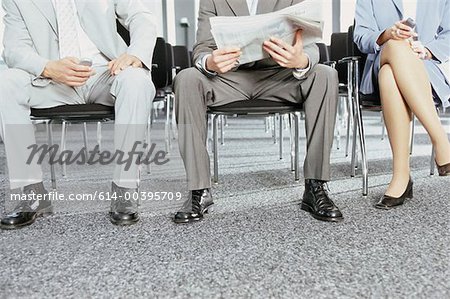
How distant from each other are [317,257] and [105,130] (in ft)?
12.7

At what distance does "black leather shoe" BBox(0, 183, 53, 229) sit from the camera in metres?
1.43

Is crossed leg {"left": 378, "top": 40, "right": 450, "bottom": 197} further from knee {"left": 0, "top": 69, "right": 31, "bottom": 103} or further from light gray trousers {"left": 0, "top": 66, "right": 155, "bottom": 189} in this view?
knee {"left": 0, "top": 69, "right": 31, "bottom": 103}

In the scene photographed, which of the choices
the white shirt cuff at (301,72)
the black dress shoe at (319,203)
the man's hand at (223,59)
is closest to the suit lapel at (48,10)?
the man's hand at (223,59)

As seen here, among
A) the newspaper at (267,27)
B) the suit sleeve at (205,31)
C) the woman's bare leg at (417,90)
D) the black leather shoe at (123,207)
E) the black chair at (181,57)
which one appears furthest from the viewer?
the black chair at (181,57)

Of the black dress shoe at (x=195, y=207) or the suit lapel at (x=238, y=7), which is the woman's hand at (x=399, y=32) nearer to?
the suit lapel at (x=238, y=7)

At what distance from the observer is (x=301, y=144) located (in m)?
3.40

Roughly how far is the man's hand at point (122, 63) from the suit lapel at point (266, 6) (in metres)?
0.53

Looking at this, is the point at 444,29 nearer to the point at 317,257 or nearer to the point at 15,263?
the point at 317,257

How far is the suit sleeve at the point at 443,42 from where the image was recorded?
66.8 inches

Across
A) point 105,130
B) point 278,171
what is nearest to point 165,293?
point 278,171

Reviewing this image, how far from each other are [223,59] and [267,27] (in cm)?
18

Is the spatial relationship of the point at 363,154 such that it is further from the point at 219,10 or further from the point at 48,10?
the point at 48,10

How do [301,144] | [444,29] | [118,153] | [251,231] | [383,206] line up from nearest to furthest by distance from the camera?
[251,231], [118,153], [383,206], [444,29], [301,144]

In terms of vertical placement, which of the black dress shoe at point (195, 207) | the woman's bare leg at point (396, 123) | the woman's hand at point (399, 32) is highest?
the woman's hand at point (399, 32)
